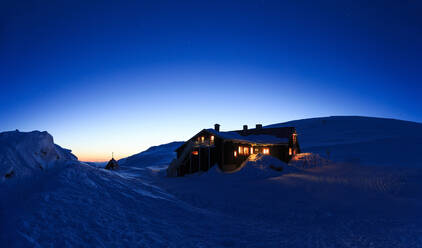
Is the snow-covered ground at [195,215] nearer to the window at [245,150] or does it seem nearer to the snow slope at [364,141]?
the window at [245,150]

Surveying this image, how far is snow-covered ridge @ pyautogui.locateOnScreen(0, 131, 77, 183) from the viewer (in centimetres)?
686

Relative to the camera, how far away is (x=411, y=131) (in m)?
54.5

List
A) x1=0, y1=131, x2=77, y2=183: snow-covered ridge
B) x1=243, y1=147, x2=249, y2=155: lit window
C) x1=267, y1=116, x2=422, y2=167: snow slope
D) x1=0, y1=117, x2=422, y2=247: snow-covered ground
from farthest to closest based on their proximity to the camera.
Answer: x1=267, y1=116, x2=422, y2=167: snow slope
x1=243, y1=147, x2=249, y2=155: lit window
x1=0, y1=131, x2=77, y2=183: snow-covered ridge
x1=0, y1=117, x2=422, y2=247: snow-covered ground

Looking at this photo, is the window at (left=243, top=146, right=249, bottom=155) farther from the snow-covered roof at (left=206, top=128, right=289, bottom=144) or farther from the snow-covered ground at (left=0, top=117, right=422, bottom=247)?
the snow-covered ground at (left=0, top=117, right=422, bottom=247)

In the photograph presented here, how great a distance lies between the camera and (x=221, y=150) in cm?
2728

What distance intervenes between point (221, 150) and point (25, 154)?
21541 millimetres

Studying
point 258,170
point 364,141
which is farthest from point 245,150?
point 364,141

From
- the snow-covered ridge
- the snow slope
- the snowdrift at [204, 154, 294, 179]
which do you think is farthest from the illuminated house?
the snow-covered ridge

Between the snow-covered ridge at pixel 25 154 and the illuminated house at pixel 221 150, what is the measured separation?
20.1 metres

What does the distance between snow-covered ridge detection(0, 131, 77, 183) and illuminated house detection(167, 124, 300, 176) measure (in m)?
20.1

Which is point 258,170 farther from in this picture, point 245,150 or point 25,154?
point 25,154

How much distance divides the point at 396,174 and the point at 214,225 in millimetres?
22018

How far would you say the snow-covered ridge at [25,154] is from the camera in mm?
6859

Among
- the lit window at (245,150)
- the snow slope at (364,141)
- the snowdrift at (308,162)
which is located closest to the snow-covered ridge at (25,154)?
the lit window at (245,150)
